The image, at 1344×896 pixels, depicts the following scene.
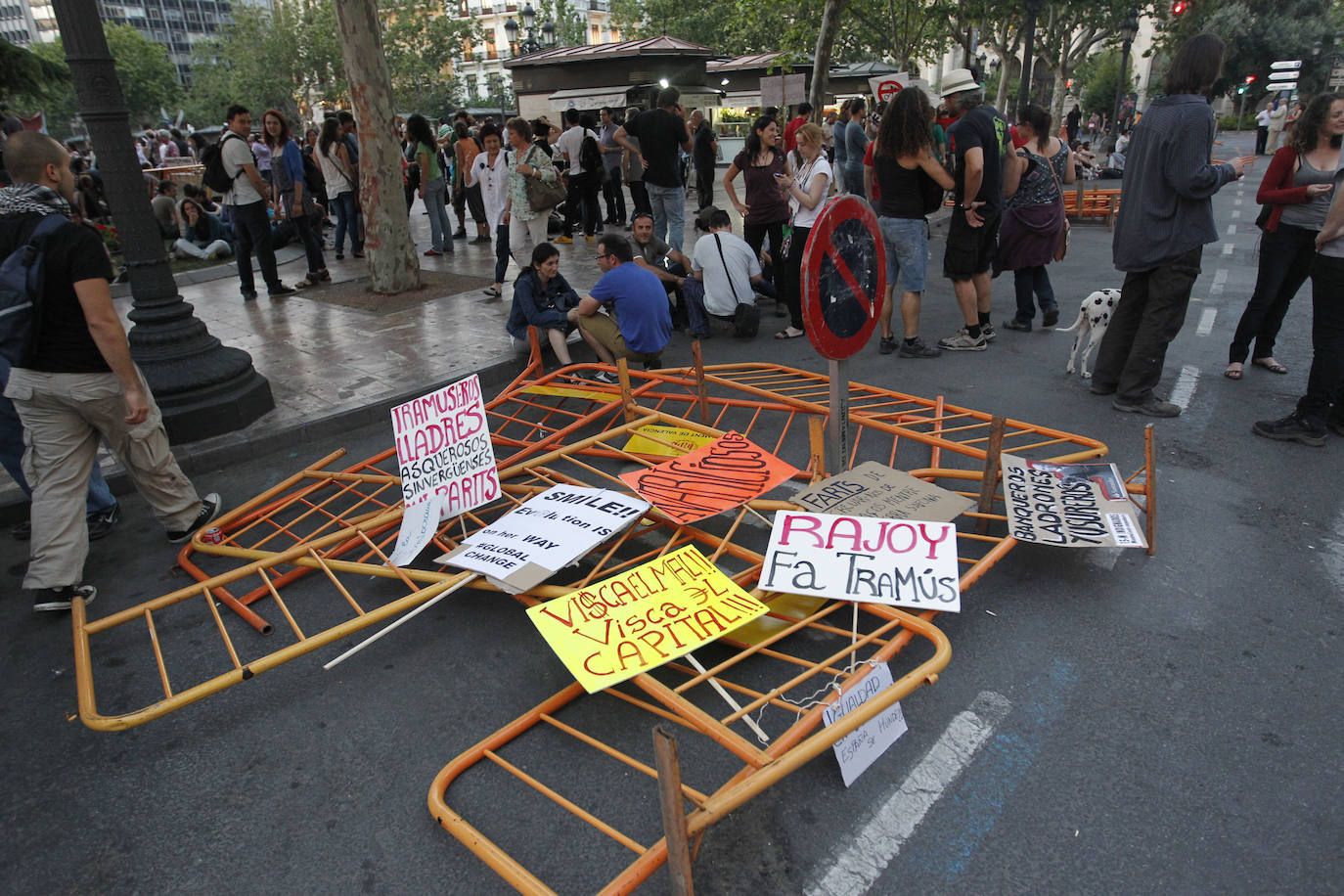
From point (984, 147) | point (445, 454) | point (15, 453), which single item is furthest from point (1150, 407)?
Result: point (15, 453)

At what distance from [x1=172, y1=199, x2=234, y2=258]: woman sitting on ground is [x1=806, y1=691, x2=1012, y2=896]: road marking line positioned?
582 inches

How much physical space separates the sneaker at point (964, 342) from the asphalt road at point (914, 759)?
10.2 feet

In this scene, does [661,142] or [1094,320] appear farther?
[661,142]

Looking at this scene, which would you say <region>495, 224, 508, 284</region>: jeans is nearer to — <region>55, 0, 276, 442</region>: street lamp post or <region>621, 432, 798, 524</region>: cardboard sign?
<region>55, 0, 276, 442</region>: street lamp post

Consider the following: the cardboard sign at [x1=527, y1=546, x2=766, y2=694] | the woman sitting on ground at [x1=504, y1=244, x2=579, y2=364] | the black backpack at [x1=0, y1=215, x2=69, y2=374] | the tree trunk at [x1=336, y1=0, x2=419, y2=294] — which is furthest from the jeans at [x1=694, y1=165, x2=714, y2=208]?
the cardboard sign at [x1=527, y1=546, x2=766, y2=694]

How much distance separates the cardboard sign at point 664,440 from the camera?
451cm

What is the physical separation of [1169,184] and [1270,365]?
2.10 metres

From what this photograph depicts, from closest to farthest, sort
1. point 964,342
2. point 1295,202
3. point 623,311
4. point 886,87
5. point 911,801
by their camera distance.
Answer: point 911,801 → point 1295,202 → point 623,311 → point 964,342 → point 886,87

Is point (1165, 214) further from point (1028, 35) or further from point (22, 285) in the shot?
point (1028, 35)

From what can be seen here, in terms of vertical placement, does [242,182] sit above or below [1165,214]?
above

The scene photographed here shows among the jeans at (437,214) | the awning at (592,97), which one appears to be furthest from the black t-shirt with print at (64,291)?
the awning at (592,97)

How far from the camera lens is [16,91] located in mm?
11984

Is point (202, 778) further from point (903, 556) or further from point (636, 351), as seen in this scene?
point (636, 351)

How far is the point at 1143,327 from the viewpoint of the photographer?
5.22 metres
